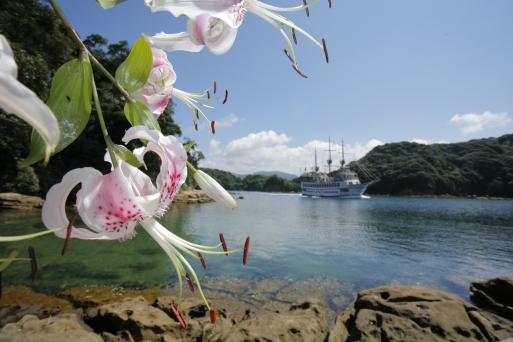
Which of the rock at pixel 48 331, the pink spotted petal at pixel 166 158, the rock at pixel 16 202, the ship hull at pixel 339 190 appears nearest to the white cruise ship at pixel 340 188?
the ship hull at pixel 339 190

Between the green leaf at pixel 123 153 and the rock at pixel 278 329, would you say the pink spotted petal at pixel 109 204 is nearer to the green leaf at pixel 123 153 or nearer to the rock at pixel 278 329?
the green leaf at pixel 123 153

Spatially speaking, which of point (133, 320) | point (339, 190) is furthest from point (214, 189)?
point (339, 190)

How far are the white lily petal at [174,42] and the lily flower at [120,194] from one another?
86 mm

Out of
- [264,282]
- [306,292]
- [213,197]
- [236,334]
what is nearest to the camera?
[213,197]

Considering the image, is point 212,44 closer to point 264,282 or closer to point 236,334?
point 236,334

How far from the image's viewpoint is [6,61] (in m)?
0.17

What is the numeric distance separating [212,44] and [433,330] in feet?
11.1

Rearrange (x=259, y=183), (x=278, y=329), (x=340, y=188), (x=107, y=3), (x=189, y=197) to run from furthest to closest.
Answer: (x=259, y=183)
(x=340, y=188)
(x=189, y=197)
(x=278, y=329)
(x=107, y=3)

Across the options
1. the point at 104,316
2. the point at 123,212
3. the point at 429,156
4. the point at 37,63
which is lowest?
the point at 104,316

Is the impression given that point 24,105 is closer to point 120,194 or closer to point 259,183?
point 120,194

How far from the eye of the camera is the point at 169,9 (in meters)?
0.25

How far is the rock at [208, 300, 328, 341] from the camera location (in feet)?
8.51

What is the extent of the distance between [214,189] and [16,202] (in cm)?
1610

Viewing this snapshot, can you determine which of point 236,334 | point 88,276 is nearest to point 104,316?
point 236,334
